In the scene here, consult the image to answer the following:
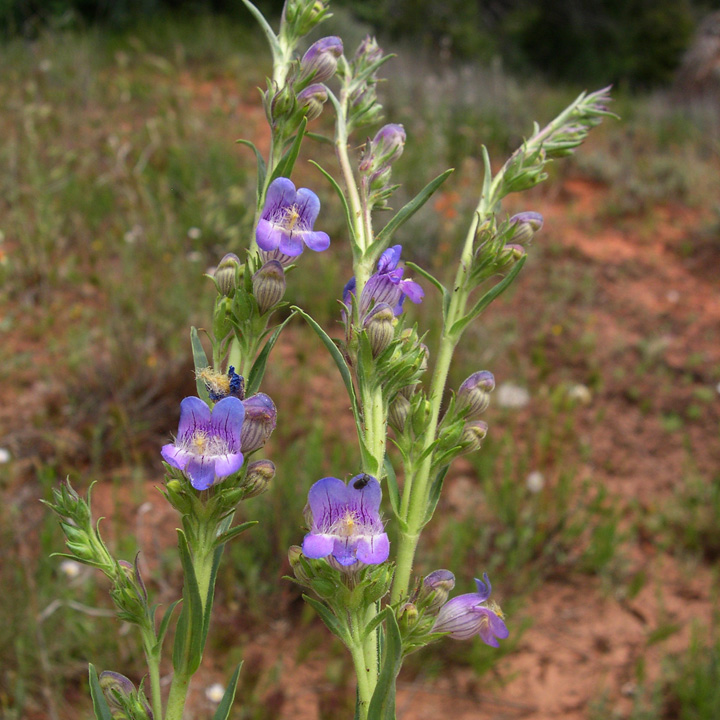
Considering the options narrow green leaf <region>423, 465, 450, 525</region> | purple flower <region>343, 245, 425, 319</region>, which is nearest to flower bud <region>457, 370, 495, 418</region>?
narrow green leaf <region>423, 465, 450, 525</region>

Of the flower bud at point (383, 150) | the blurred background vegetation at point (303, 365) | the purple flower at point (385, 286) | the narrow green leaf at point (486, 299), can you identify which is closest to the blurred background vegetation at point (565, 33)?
the blurred background vegetation at point (303, 365)

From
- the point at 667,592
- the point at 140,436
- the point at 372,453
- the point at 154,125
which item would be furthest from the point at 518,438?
the point at 154,125

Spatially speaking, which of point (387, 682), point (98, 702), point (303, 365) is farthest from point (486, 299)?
point (303, 365)

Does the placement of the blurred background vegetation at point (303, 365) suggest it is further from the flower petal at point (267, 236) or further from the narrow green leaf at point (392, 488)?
the flower petal at point (267, 236)

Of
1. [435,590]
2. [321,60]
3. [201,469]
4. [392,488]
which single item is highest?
[321,60]

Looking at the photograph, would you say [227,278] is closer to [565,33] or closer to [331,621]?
[331,621]
